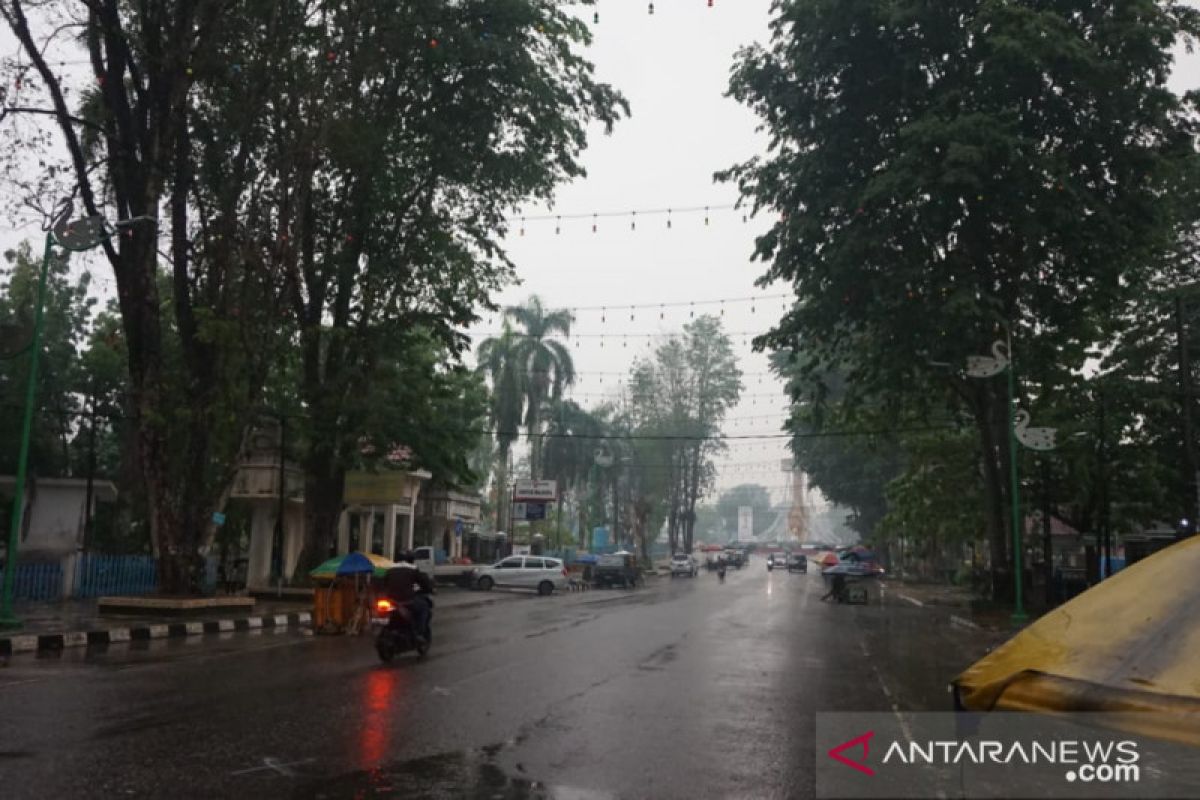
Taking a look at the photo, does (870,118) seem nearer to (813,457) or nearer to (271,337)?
(271,337)

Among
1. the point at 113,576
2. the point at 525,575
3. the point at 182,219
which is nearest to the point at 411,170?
the point at 182,219

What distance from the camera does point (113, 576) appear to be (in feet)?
84.0

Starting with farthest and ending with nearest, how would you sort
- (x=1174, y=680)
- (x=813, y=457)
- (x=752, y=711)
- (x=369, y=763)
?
(x=813, y=457) < (x=752, y=711) < (x=369, y=763) < (x=1174, y=680)

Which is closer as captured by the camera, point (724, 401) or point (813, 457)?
point (813, 457)

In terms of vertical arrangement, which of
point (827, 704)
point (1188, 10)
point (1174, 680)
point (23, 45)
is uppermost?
point (1188, 10)

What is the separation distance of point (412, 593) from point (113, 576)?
16.1 m

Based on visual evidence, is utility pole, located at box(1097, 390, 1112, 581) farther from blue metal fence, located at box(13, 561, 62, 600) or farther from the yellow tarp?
blue metal fence, located at box(13, 561, 62, 600)

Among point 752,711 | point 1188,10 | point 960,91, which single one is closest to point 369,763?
point 752,711

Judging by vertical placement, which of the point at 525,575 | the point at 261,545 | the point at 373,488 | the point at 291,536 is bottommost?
the point at 525,575

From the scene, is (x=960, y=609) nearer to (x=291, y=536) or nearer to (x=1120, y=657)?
(x=291, y=536)

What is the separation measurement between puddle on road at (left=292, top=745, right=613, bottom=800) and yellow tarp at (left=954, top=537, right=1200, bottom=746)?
3.29m

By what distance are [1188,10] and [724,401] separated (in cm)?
5578

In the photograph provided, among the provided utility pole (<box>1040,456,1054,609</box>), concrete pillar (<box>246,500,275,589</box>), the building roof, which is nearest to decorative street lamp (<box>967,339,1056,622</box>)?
utility pole (<box>1040,456,1054,609</box>)

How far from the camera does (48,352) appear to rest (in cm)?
3638
